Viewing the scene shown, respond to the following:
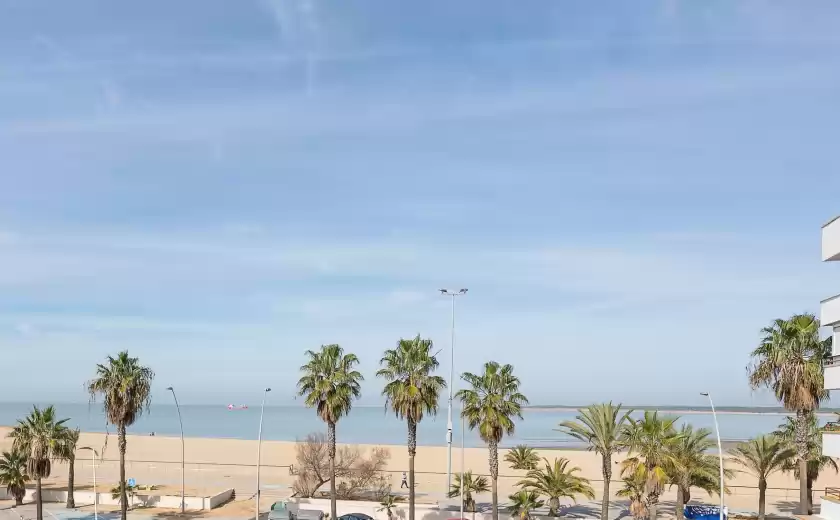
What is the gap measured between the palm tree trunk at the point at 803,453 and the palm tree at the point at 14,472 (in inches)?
1993

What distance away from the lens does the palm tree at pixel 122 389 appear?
45312mm

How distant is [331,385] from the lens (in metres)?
45.9

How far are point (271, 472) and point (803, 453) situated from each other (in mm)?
55019

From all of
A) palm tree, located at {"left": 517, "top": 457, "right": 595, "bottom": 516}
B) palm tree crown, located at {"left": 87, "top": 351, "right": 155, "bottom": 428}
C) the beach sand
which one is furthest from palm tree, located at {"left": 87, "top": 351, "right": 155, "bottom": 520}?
palm tree, located at {"left": 517, "top": 457, "right": 595, "bottom": 516}

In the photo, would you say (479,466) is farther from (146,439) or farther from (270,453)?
(146,439)

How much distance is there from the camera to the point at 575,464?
92.1 meters

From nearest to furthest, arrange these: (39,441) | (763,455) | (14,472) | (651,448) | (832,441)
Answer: (832,441) → (651,448) → (763,455) → (39,441) → (14,472)

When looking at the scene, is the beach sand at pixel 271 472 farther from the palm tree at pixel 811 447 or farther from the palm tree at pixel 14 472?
the palm tree at pixel 14 472

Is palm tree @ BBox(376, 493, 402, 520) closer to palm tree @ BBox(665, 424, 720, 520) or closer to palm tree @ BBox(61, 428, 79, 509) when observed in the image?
palm tree @ BBox(665, 424, 720, 520)

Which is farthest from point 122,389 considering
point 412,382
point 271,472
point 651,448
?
point 271,472

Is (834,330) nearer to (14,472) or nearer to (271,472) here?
(14,472)

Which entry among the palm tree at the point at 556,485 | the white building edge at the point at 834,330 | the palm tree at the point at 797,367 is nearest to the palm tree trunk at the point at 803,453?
the palm tree at the point at 797,367

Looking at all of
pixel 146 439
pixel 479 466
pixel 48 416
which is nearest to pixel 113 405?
pixel 48 416

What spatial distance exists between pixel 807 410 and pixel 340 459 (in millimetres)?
36613
